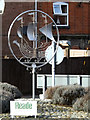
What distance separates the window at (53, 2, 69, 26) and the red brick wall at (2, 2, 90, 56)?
17cm

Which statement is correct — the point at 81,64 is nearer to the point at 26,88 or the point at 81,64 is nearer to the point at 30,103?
the point at 26,88

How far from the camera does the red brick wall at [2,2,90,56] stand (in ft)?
34.5

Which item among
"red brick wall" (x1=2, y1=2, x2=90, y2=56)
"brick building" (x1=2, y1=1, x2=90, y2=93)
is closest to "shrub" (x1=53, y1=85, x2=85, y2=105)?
"brick building" (x1=2, y1=1, x2=90, y2=93)

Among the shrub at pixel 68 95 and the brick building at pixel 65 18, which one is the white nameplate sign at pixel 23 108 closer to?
the shrub at pixel 68 95

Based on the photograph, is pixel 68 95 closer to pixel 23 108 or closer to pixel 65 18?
pixel 23 108

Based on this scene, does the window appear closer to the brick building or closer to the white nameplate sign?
the brick building

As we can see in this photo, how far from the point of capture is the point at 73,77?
28.9ft

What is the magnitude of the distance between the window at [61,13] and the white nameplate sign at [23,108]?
6.16 metres

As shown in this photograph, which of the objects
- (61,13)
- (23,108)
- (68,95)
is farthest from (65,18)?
(23,108)

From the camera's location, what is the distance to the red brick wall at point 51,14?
1052cm

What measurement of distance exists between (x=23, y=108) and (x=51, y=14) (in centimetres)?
663

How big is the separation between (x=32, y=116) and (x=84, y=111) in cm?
82

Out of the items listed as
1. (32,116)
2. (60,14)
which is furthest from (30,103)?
(60,14)

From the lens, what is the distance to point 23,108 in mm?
4391
